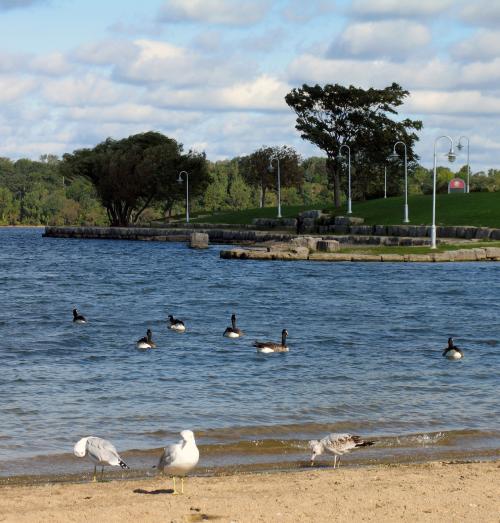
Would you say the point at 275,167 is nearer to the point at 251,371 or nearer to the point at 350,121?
the point at 350,121

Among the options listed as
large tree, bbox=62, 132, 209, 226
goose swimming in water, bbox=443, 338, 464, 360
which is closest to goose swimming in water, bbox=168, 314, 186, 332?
goose swimming in water, bbox=443, 338, 464, 360

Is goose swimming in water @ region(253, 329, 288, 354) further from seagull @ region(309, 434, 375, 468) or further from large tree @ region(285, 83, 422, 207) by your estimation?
large tree @ region(285, 83, 422, 207)

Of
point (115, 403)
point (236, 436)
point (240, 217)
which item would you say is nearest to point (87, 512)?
point (236, 436)

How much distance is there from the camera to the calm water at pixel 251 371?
685 inches

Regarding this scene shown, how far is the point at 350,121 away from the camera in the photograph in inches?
4688

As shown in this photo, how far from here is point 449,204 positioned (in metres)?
90.0

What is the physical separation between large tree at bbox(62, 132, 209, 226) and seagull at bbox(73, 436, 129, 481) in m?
118

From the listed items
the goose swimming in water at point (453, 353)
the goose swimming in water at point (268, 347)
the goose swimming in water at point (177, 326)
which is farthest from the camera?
the goose swimming in water at point (177, 326)

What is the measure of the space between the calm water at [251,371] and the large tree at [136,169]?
80132 mm

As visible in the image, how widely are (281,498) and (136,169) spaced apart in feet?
398

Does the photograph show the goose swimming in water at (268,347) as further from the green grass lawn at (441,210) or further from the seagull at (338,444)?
the green grass lawn at (441,210)

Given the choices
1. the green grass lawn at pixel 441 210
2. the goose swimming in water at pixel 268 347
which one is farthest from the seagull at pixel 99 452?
the green grass lawn at pixel 441 210

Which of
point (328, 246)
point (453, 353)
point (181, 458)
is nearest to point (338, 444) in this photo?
point (181, 458)

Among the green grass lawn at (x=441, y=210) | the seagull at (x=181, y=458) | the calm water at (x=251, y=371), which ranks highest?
the green grass lawn at (x=441, y=210)
